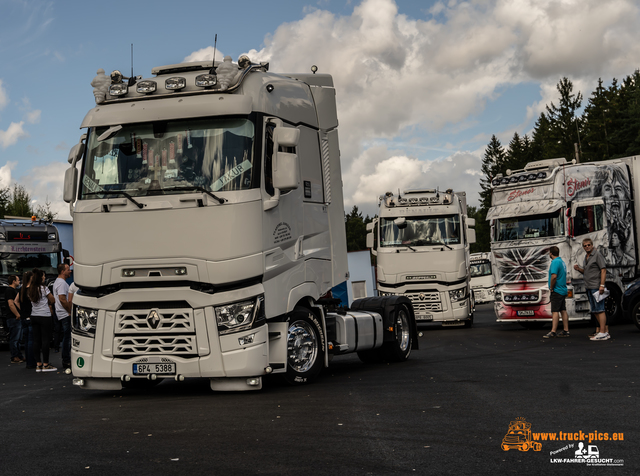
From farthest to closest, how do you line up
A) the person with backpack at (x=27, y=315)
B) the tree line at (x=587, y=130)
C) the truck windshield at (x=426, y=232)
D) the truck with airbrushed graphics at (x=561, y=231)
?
the tree line at (x=587, y=130) → the truck windshield at (x=426, y=232) → the truck with airbrushed graphics at (x=561, y=231) → the person with backpack at (x=27, y=315)

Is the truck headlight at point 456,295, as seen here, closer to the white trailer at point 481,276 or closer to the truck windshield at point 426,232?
the truck windshield at point 426,232

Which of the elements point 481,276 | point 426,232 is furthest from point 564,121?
point 426,232

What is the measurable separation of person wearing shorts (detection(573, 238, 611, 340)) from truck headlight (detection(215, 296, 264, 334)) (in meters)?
9.40

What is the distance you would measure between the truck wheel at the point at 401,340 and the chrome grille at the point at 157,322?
198 inches

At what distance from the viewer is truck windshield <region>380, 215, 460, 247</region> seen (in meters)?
23.0

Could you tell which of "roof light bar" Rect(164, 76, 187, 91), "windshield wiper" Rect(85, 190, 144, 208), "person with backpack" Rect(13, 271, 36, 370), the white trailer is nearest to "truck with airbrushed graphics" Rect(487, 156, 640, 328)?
"person with backpack" Rect(13, 271, 36, 370)

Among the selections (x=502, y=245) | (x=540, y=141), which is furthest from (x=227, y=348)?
(x=540, y=141)

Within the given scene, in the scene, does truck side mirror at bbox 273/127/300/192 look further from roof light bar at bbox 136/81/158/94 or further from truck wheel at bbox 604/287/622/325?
truck wheel at bbox 604/287/622/325

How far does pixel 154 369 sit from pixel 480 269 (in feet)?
126

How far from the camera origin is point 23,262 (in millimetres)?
22734

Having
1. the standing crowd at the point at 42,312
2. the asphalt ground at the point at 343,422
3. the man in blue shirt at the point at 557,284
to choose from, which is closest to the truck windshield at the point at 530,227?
the man in blue shirt at the point at 557,284

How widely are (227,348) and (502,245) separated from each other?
526 inches

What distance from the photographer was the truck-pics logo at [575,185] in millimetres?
20547

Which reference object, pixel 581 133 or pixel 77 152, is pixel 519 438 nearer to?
pixel 77 152
